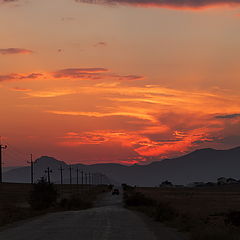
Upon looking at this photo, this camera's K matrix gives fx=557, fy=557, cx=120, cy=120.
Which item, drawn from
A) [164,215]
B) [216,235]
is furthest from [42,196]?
[216,235]

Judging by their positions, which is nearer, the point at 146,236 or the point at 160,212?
the point at 146,236

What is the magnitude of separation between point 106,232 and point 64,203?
3374 centimetres

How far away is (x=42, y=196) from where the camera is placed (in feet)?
188

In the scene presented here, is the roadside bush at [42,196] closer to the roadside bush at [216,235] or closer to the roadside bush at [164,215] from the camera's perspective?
the roadside bush at [164,215]

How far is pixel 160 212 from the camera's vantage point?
127 ft

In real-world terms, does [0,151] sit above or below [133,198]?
above

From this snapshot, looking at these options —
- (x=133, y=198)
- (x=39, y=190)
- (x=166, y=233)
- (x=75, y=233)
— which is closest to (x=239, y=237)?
(x=166, y=233)

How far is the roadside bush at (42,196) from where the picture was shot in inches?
2234

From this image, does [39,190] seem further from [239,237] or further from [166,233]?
[239,237]

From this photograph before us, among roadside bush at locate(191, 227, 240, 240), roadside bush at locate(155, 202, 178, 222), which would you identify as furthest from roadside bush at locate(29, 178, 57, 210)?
roadside bush at locate(191, 227, 240, 240)

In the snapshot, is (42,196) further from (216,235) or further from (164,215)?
(216,235)

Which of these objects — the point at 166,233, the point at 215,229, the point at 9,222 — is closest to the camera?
the point at 215,229

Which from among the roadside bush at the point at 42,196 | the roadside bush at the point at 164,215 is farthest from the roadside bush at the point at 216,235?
the roadside bush at the point at 42,196

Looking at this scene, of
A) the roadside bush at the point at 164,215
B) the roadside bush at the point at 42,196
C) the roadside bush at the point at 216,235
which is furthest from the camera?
the roadside bush at the point at 42,196
